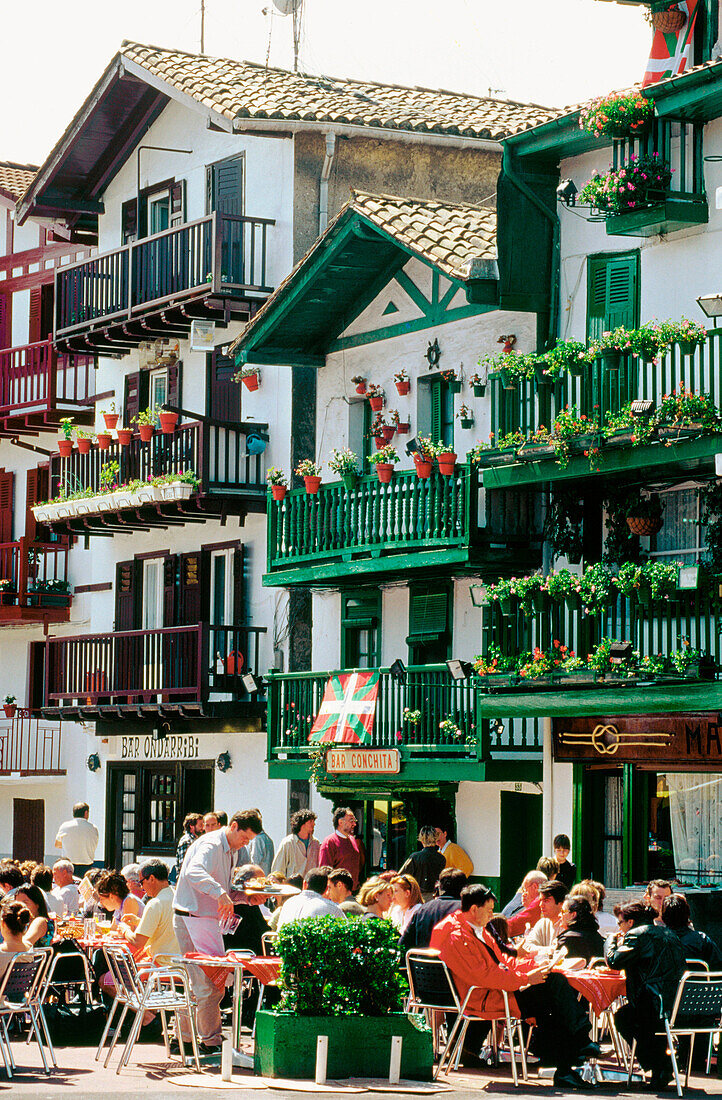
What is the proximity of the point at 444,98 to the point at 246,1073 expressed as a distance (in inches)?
854

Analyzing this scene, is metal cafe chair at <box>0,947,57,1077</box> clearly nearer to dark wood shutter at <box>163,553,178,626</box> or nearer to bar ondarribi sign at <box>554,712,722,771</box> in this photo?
bar ondarribi sign at <box>554,712,722,771</box>

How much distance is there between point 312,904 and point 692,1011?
9.31 feet

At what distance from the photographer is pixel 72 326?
105ft

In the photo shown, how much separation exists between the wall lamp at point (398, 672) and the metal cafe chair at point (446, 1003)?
868 cm

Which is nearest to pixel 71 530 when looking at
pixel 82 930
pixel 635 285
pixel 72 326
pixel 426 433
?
pixel 72 326

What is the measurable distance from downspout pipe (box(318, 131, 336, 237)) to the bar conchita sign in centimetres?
797

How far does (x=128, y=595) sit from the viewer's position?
32.8 m

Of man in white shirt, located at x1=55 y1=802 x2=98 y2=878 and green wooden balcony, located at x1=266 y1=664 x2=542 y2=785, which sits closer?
green wooden balcony, located at x1=266 y1=664 x2=542 y2=785

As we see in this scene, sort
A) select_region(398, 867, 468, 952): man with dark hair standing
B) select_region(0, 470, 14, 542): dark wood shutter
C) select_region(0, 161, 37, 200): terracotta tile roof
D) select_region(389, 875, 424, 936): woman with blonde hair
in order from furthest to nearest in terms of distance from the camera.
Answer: select_region(0, 161, 37, 200): terracotta tile roof → select_region(0, 470, 14, 542): dark wood shutter → select_region(389, 875, 424, 936): woman with blonde hair → select_region(398, 867, 468, 952): man with dark hair standing

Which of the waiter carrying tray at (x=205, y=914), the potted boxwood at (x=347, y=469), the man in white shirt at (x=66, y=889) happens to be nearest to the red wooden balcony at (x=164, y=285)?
the potted boxwood at (x=347, y=469)

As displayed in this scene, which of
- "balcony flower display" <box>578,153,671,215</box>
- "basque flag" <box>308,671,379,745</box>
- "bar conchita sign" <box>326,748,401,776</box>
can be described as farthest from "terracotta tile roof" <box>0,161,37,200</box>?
"balcony flower display" <box>578,153,671,215</box>

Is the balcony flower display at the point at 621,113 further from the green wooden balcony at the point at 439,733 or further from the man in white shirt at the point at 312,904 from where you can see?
the man in white shirt at the point at 312,904

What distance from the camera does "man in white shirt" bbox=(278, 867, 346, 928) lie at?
49.7ft

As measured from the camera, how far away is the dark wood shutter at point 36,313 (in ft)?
125
